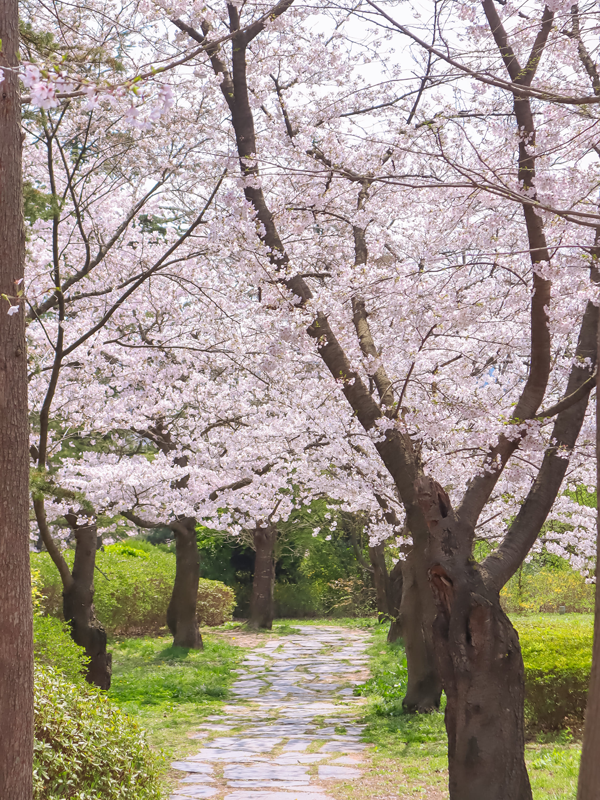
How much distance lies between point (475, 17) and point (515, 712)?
490 centimetres

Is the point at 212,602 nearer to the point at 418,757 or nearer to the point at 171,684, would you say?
the point at 171,684

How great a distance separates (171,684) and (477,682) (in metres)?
7.25

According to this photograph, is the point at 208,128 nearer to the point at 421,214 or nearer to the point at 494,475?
the point at 421,214

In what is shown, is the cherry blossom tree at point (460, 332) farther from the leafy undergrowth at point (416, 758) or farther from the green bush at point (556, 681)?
the green bush at point (556, 681)

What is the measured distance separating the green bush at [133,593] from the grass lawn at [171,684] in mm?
995

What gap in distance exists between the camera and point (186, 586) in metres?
13.9

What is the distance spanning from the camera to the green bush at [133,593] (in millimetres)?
15500

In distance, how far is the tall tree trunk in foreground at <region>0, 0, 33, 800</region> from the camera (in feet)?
10.8

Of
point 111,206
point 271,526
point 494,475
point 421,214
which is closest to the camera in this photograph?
point 494,475

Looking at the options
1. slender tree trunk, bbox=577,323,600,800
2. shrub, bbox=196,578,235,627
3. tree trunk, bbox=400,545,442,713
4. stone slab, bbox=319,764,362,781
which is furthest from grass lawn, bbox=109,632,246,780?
slender tree trunk, bbox=577,323,600,800

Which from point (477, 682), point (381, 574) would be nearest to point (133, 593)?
point (381, 574)

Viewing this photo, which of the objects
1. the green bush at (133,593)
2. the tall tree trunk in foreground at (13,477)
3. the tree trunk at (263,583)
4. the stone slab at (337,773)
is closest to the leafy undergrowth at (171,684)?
the green bush at (133,593)

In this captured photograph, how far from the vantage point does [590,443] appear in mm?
7035

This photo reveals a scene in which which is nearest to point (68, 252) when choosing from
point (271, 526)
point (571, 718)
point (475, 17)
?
point (475, 17)
